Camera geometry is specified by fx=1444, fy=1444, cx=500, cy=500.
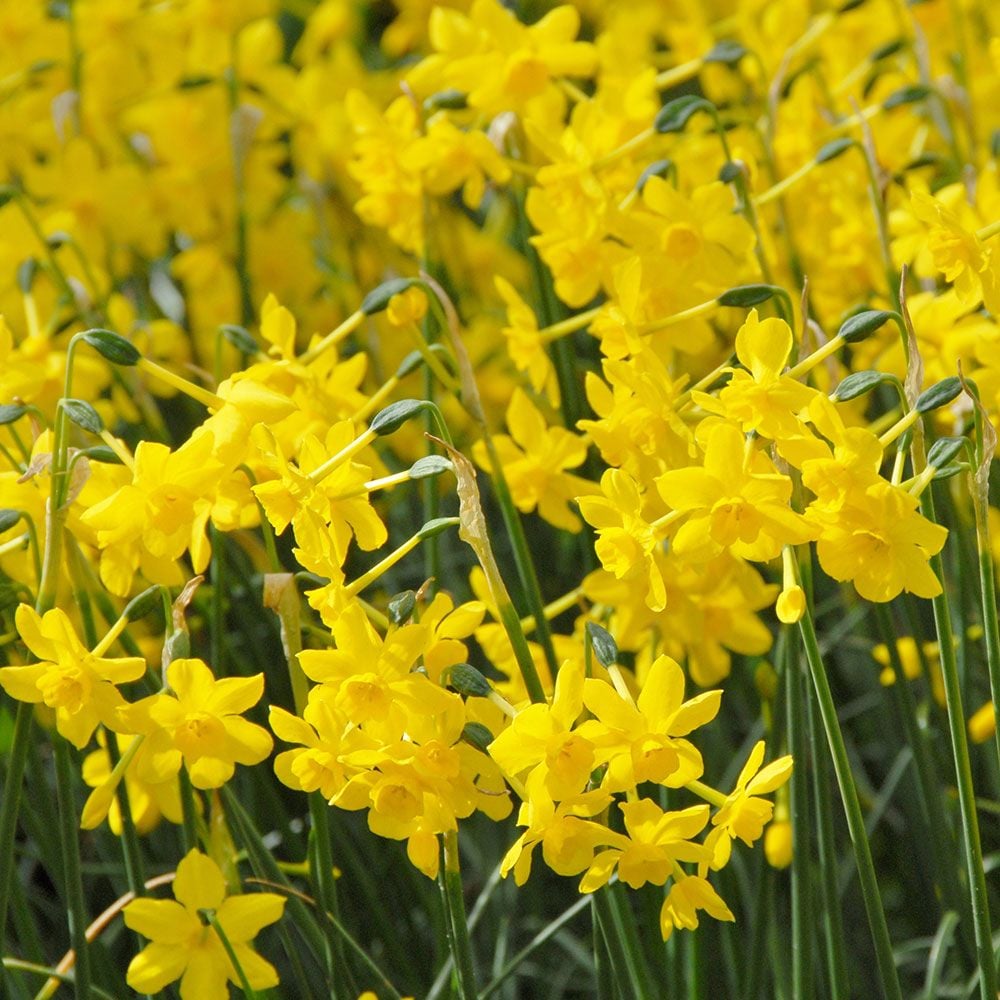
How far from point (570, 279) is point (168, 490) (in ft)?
1.90

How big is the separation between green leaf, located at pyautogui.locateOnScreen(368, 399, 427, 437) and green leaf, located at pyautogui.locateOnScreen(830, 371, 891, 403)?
1.10 feet

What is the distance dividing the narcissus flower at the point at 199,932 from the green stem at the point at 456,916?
0.15 metres

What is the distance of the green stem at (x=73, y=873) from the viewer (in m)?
1.26

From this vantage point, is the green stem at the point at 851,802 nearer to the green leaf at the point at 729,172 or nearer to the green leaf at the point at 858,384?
the green leaf at the point at 858,384

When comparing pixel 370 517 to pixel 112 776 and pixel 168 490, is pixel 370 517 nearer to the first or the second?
pixel 168 490

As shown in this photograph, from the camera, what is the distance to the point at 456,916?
1.22 meters

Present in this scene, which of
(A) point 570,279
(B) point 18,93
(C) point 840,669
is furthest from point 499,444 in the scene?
(B) point 18,93

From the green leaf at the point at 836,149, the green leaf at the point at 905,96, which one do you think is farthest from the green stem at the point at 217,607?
the green leaf at the point at 905,96

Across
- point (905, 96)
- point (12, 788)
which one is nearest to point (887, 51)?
point (905, 96)

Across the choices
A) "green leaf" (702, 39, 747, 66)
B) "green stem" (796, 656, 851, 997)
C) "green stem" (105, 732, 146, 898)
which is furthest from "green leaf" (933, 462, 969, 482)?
"green leaf" (702, 39, 747, 66)

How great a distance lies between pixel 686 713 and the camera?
110cm

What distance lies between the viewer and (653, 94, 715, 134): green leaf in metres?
1.60

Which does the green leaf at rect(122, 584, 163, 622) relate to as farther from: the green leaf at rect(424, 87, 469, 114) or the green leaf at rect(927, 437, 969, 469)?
the green leaf at rect(424, 87, 469, 114)

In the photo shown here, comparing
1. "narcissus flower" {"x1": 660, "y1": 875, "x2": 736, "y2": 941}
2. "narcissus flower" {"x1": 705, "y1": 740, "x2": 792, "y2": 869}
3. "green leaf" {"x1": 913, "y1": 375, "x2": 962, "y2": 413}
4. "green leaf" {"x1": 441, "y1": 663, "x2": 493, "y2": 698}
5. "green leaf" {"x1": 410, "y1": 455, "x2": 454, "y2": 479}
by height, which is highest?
"green leaf" {"x1": 410, "y1": 455, "x2": 454, "y2": 479}
